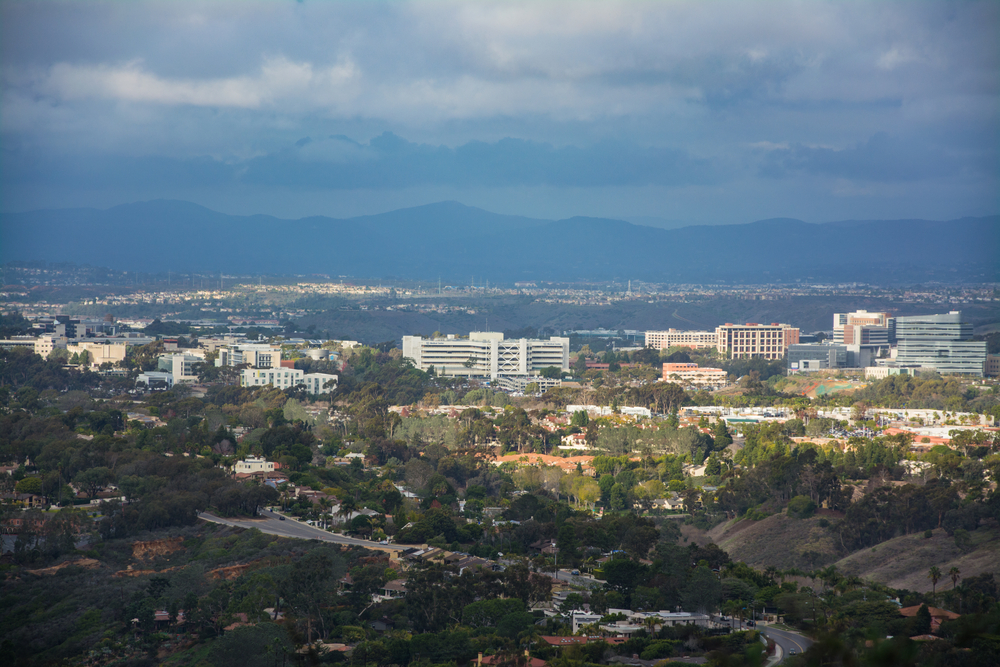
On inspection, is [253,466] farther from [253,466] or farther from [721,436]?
[721,436]

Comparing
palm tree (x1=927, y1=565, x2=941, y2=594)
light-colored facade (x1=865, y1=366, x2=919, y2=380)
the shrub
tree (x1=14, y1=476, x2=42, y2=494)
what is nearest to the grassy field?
the shrub

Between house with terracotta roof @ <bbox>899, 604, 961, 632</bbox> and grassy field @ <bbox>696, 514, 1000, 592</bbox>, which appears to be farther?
grassy field @ <bbox>696, 514, 1000, 592</bbox>

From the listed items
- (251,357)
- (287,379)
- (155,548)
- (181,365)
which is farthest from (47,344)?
(155,548)

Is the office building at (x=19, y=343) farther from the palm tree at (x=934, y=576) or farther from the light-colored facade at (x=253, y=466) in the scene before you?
the palm tree at (x=934, y=576)

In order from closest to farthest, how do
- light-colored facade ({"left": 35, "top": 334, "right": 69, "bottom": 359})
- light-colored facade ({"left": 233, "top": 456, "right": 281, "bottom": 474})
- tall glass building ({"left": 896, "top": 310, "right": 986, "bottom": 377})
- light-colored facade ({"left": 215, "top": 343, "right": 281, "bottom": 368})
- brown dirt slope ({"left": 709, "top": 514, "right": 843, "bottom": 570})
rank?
brown dirt slope ({"left": 709, "top": 514, "right": 843, "bottom": 570}) → light-colored facade ({"left": 233, "top": 456, "right": 281, "bottom": 474}) → light-colored facade ({"left": 215, "top": 343, "right": 281, "bottom": 368}) → tall glass building ({"left": 896, "top": 310, "right": 986, "bottom": 377}) → light-colored facade ({"left": 35, "top": 334, "right": 69, "bottom": 359})

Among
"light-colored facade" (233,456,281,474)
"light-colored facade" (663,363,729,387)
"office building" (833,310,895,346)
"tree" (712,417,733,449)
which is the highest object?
"office building" (833,310,895,346)

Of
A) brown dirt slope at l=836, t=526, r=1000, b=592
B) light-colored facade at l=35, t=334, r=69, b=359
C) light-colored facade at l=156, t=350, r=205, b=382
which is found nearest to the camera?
brown dirt slope at l=836, t=526, r=1000, b=592

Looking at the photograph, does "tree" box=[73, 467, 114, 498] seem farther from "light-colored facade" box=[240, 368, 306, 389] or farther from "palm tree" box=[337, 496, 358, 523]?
"light-colored facade" box=[240, 368, 306, 389]

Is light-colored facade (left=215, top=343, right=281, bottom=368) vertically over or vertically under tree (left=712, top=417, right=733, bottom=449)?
over
